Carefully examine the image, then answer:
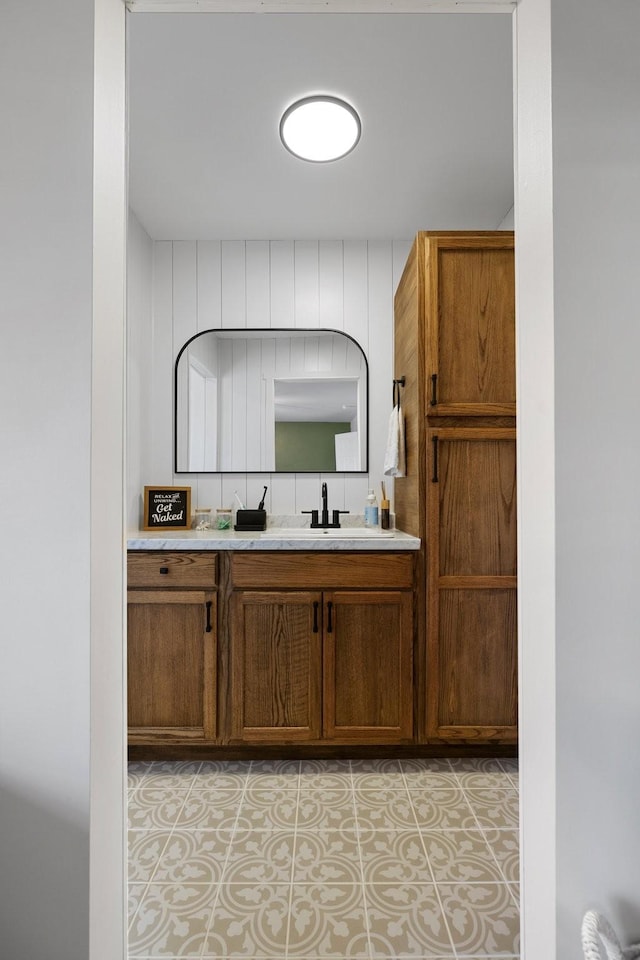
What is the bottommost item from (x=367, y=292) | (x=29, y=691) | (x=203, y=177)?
(x=29, y=691)

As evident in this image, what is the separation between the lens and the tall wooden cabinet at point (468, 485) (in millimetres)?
2207

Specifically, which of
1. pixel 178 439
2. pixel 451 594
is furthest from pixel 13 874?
pixel 178 439

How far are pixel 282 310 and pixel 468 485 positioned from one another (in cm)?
141

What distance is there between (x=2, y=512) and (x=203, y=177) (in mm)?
1983

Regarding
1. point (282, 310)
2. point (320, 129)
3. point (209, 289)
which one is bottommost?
point (282, 310)

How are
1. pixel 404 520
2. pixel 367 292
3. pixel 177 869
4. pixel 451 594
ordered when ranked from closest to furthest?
1. pixel 177 869
2. pixel 451 594
3. pixel 404 520
4. pixel 367 292

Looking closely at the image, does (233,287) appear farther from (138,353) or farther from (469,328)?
(469,328)

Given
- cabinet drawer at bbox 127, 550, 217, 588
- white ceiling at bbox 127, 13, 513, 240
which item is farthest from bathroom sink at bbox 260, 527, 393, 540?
white ceiling at bbox 127, 13, 513, 240

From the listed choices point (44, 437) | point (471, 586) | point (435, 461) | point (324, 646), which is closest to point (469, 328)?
point (435, 461)

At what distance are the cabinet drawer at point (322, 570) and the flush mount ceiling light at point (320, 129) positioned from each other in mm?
1593

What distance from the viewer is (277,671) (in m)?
2.22

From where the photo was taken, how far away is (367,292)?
2.92 meters

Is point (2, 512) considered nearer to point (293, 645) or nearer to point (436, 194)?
point (293, 645)

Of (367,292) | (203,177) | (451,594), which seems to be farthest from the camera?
(367,292)
